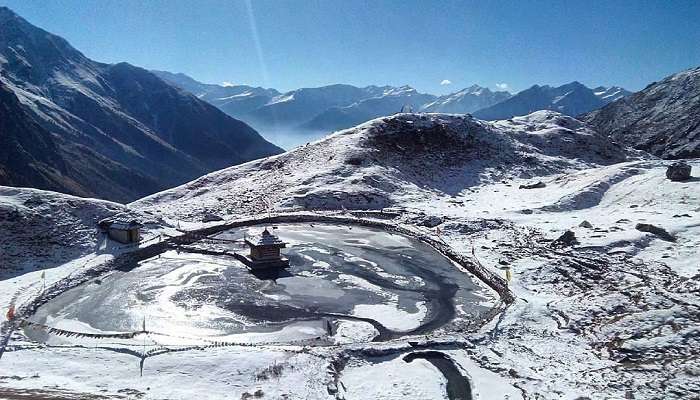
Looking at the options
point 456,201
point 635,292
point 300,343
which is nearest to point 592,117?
point 456,201

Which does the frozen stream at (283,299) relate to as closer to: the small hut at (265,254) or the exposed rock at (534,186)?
the small hut at (265,254)

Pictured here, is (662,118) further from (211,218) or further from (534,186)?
(211,218)

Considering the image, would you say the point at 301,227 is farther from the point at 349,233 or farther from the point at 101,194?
the point at 101,194

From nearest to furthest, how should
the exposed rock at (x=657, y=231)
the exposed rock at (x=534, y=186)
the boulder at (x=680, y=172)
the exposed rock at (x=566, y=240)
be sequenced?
1. the exposed rock at (x=657, y=231)
2. the exposed rock at (x=566, y=240)
3. the boulder at (x=680, y=172)
4. the exposed rock at (x=534, y=186)

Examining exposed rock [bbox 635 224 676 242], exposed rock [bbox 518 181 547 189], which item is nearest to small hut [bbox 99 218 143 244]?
exposed rock [bbox 635 224 676 242]

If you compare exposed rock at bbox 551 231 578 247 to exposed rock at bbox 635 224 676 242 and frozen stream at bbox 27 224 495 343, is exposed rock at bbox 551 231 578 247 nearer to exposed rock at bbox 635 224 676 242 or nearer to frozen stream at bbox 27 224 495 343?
exposed rock at bbox 635 224 676 242

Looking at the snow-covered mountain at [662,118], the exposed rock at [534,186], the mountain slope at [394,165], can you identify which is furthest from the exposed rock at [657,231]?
the snow-covered mountain at [662,118]
